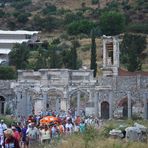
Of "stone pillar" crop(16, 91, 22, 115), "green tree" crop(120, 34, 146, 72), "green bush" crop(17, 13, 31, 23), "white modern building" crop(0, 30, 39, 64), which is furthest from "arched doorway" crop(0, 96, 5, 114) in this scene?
"green bush" crop(17, 13, 31, 23)

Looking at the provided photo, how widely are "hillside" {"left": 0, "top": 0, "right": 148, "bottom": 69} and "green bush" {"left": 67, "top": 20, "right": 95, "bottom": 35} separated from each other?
0.27 meters

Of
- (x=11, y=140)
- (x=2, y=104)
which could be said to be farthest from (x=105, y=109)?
(x=11, y=140)

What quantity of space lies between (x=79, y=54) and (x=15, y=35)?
1320 centimetres

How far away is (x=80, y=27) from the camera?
330 feet

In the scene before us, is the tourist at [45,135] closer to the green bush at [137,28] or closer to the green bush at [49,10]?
the green bush at [137,28]

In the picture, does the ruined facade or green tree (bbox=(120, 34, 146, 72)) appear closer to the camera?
the ruined facade

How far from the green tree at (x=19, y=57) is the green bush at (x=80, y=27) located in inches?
749

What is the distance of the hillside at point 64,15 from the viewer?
104m

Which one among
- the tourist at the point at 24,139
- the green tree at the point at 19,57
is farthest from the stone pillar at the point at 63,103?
the green tree at the point at 19,57

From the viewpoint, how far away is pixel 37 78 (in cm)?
5328

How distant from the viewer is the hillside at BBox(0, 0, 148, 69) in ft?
341

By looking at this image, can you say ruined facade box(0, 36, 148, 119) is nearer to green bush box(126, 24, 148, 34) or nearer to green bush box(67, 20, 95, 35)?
green bush box(67, 20, 95, 35)

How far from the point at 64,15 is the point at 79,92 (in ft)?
213

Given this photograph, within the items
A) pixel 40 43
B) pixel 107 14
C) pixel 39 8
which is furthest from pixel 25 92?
pixel 39 8
